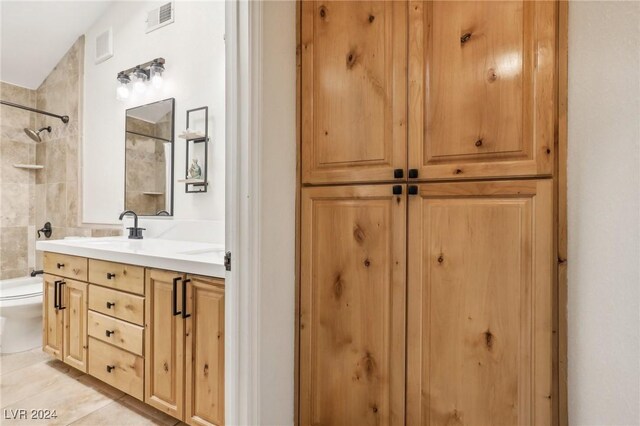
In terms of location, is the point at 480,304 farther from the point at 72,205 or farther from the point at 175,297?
the point at 72,205

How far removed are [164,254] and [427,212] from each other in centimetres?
119

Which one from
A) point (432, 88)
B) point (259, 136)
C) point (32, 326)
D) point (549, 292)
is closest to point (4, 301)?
point (32, 326)

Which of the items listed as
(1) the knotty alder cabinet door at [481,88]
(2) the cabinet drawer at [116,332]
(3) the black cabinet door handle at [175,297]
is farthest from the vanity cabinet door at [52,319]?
(1) the knotty alder cabinet door at [481,88]

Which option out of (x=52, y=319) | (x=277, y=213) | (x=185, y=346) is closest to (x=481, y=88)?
(x=277, y=213)

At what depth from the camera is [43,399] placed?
67.7 inches

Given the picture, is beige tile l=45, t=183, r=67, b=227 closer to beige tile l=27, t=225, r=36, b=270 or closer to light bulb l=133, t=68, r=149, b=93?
beige tile l=27, t=225, r=36, b=270

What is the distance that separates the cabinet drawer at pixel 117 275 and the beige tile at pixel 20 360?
106 cm

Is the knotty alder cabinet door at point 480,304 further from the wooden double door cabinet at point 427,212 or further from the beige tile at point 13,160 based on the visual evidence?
the beige tile at point 13,160

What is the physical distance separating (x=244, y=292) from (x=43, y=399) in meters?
1.68

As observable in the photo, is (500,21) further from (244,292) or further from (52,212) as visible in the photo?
(52,212)

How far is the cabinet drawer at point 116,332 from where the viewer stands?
1507 mm

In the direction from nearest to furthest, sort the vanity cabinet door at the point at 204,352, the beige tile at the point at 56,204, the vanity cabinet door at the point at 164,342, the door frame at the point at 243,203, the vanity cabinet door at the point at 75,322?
the door frame at the point at 243,203 < the vanity cabinet door at the point at 204,352 < the vanity cabinet door at the point at 164,342 < the vanity cabinet door at the point at 75,322 < the beige tile at the point at 56,204

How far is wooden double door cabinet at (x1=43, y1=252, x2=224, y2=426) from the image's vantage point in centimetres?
128

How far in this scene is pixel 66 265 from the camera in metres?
1.89
